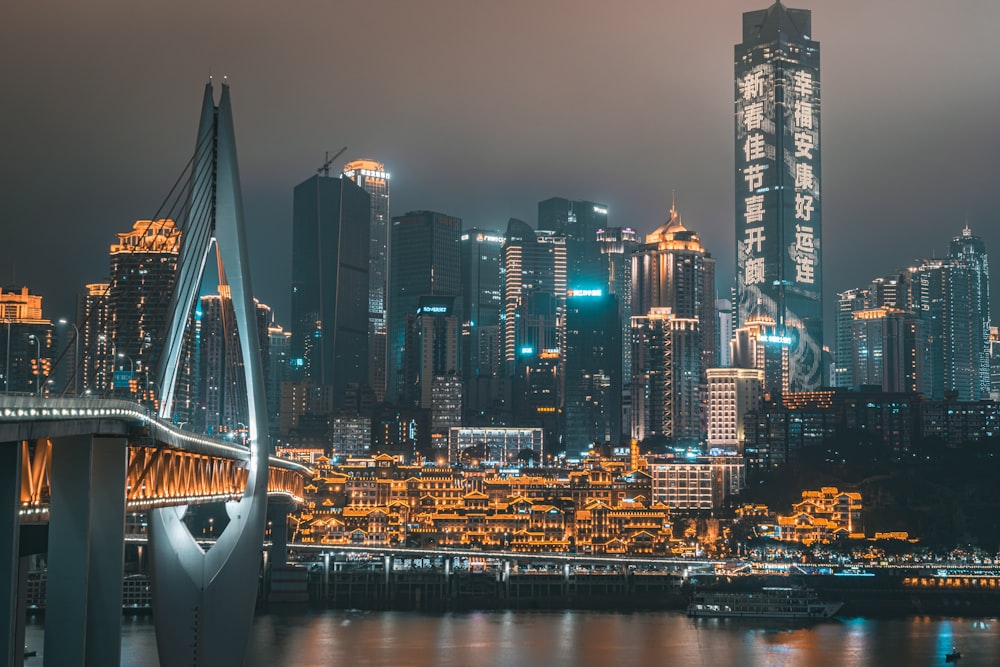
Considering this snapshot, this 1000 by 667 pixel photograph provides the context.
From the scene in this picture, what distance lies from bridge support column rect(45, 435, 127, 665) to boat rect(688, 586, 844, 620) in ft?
150

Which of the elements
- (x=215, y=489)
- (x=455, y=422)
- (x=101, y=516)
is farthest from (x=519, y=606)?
(x=455, y=422)

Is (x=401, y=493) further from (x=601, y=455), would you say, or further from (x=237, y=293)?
(x=237, y=293)

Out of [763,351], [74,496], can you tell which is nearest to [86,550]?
[74,496]

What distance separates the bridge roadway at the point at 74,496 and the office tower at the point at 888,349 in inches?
4886

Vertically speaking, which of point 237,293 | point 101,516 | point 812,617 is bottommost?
point 812,617

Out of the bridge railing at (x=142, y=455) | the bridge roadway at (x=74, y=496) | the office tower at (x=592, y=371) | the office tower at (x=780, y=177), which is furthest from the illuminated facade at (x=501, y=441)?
the bridge roadway at (x=74, y=496)

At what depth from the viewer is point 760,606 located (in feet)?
216

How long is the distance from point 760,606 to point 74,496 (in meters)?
49.5

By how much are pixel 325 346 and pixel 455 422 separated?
31.6m

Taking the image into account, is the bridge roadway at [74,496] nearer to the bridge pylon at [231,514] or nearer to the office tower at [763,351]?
the bridge pylon at [231,514]

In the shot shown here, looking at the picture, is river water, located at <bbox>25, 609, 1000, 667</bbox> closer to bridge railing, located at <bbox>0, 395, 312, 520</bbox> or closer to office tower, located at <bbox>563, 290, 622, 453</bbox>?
bridge railing, located at <bbox>0, 395, 312, 520</bbox>

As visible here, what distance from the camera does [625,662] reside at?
46.6 meters

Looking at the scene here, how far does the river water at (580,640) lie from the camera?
4688 centimetres

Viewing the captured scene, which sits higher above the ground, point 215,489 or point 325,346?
point 325,346
